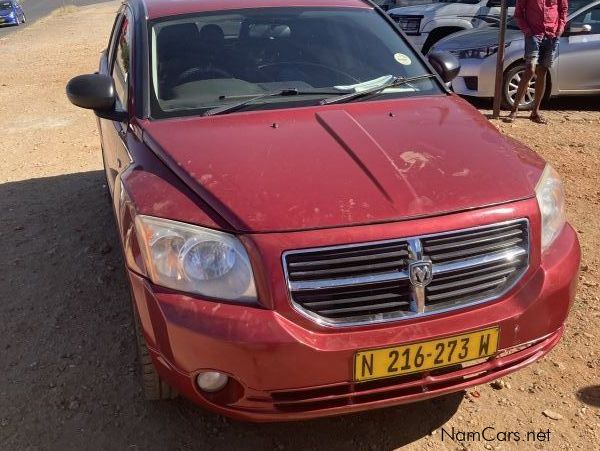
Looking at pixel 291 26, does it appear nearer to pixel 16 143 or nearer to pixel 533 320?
pixel 533 320

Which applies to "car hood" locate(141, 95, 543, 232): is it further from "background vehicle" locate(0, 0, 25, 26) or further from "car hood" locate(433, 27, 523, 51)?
"background vehicle" locate(0, 0, 25, 26)

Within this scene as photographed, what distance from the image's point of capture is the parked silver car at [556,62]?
816 cm

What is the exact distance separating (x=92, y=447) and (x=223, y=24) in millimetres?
2258

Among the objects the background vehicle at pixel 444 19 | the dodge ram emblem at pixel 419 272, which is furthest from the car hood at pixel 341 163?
the background vehicle at pixel 444 19

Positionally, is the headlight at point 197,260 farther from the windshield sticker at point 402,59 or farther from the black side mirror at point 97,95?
the windshield sticker at point 402,59

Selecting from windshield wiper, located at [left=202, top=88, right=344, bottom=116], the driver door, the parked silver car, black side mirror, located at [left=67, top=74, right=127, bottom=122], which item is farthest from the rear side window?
the driver door

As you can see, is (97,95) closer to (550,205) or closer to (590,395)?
(550,205)

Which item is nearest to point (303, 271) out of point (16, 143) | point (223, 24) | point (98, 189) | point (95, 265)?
point (223, 24)

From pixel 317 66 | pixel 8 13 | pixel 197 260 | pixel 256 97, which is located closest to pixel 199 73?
pixel 256 97

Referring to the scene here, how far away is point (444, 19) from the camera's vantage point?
1069cm

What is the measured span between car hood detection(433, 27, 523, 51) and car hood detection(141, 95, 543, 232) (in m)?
5.81

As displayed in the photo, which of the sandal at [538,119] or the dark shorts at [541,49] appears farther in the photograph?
the sandal at [538,119]

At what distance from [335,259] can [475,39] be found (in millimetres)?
7379

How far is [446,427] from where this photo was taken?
9.50ft
